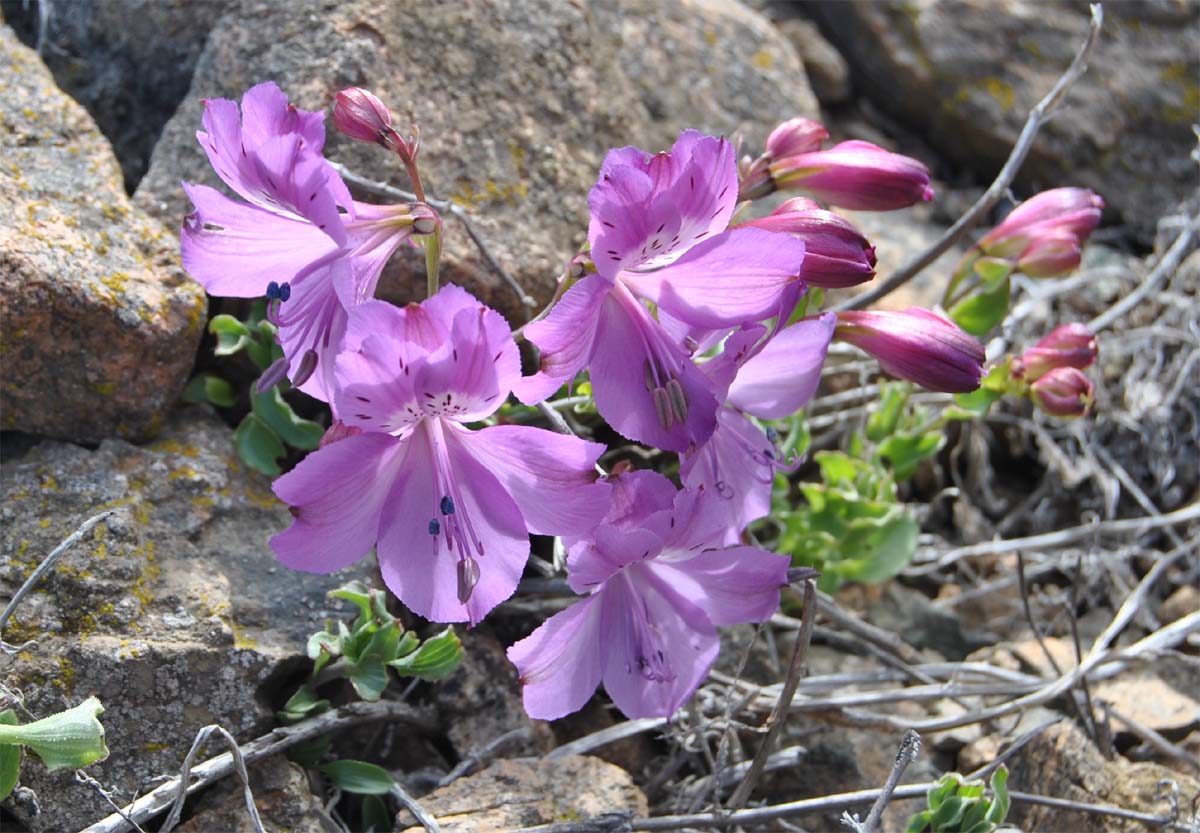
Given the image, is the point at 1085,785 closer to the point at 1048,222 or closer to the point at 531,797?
the point at 531,797

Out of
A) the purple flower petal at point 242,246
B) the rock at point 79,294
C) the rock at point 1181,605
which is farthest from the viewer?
the rock at point 1181,605

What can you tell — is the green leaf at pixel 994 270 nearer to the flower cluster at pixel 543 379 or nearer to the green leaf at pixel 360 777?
the flower cluster at pixel 543 379

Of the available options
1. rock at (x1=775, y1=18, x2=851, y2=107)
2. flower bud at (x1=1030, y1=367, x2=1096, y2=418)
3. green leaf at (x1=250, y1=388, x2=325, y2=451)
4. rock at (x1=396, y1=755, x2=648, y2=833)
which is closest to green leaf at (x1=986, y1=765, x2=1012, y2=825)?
rock at (x1=396, y1=755, x2=648, y2=833)

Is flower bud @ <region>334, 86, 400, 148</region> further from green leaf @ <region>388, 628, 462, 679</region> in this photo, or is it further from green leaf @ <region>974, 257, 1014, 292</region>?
green leaf @ <region>974, 257, 1014, 292</region>

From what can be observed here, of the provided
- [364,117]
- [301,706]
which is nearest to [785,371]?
[364,117]

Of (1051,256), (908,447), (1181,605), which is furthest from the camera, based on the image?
(1181,605)

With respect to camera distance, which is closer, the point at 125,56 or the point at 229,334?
the point at 229,334

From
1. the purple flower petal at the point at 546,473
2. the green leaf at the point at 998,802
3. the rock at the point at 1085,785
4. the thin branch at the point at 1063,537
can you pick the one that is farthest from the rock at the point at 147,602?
the thin branch at the point at 1063,537
